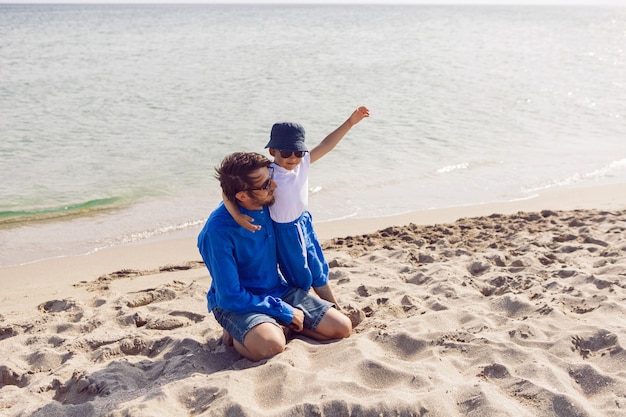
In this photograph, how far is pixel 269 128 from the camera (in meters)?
12.9

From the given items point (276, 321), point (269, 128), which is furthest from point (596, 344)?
point (269, 128)

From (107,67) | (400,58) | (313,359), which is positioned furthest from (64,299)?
(400,58)

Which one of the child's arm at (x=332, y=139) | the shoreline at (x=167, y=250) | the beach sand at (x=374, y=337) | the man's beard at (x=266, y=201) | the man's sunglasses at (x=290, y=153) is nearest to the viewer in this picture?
the beach sand at (x=374, y=337)

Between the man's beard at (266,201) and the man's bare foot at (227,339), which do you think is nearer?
the man's beard at (266,201)

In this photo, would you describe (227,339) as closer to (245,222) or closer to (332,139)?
(245,222)

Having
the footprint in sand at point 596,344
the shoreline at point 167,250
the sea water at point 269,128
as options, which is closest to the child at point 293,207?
the footprint in sand at point 596,344

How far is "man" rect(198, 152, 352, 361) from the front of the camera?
377 cm

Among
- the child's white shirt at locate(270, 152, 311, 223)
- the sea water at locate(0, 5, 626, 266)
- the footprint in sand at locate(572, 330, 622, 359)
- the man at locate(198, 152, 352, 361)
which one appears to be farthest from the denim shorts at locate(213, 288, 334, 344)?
the sea water at locate(0, 5, 626, 266)

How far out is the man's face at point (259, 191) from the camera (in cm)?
377

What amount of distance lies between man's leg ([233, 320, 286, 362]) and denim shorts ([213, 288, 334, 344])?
4 cm

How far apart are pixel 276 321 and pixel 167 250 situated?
3081 millimetres

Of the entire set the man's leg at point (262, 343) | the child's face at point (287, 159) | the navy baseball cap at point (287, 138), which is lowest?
the man's leg at point (262, 343)

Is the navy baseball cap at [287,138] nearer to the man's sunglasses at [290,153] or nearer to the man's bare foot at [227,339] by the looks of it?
the man's sunglasses at [290,153]

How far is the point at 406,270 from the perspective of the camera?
5426mm
